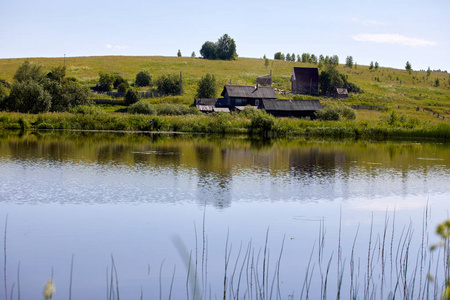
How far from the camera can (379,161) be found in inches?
1189

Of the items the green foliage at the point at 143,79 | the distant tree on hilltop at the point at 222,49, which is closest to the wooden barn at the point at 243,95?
the green foliage at the point at 143,79

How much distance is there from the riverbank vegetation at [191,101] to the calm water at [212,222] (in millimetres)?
21251

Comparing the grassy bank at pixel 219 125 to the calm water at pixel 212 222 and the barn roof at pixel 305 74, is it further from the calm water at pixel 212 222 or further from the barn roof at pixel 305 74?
the barn roof at pixel 305 74

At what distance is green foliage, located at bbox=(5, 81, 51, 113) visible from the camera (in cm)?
5216

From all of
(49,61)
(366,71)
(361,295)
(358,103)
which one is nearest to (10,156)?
(361,295)

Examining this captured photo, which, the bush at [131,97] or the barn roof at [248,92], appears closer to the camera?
the bush at [131,97]

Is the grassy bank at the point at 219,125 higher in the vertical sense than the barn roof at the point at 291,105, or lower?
lower

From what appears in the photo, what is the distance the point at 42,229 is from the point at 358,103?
80.0 metres

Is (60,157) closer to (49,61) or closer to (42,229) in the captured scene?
(42,229)

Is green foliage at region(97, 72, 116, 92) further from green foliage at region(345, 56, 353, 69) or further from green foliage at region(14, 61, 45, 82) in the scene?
green foliage at region(345, 56, 353, 69)

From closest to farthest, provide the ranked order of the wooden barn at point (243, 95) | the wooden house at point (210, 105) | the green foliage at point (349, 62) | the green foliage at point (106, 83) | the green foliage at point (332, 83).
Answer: the wooden house at point (210, 105) < the wooden barn at point (243, 95) < the green foliage at point (106, 83) < the green foliage at point (332, 83) < the green foliage at point (349, 62)

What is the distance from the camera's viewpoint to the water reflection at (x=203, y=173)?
681 inches

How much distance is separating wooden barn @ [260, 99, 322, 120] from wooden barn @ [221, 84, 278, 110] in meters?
6.86

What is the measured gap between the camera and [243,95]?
236ft
